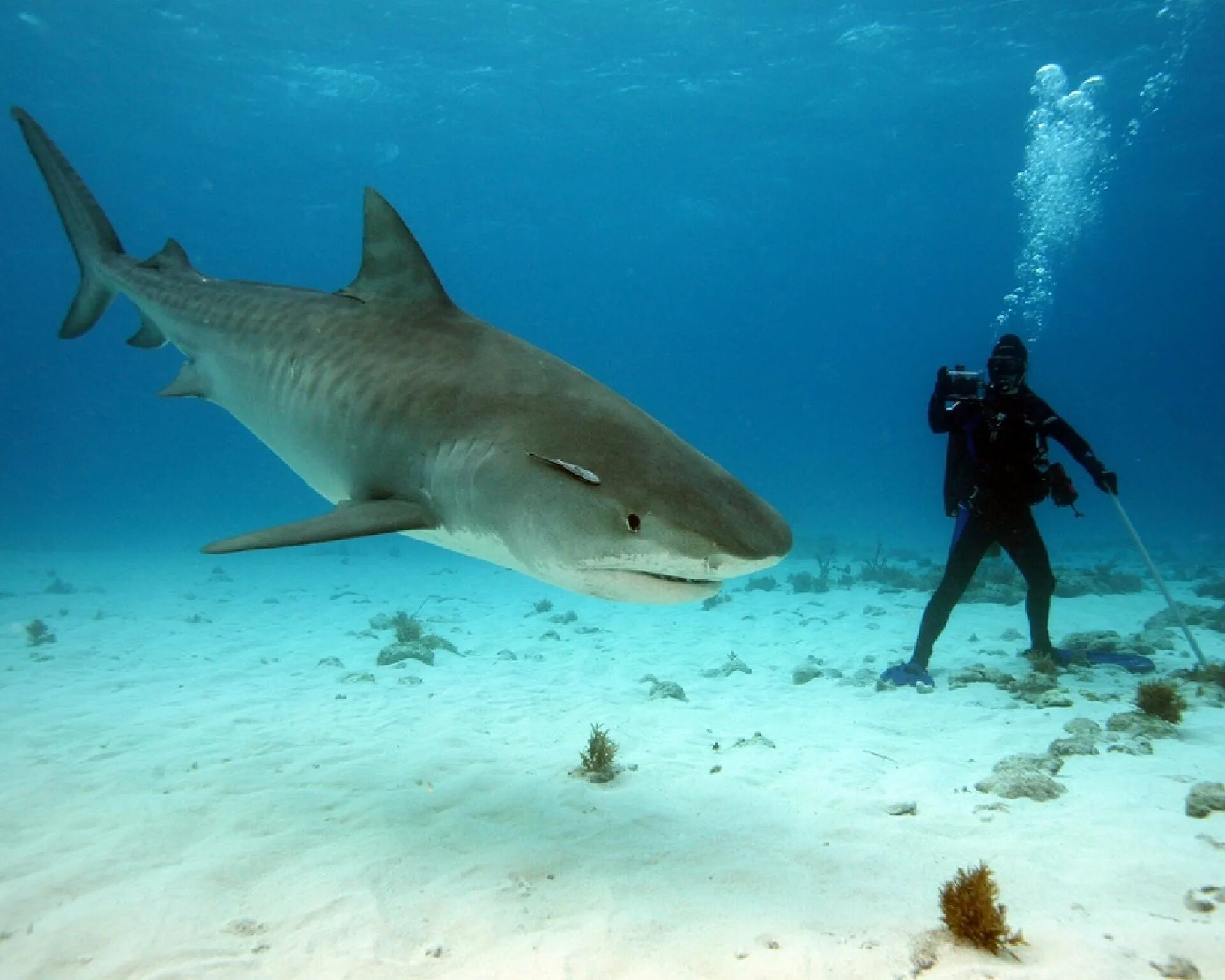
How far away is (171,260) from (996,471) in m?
8.22

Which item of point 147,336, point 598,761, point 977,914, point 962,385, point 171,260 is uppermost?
point 962,385

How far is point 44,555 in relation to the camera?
2480 cm

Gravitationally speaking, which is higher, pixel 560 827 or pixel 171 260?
pixel 171 260

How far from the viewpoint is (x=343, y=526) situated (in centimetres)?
318

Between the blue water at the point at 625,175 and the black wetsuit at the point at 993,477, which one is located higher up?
the blue water at the point at 625,175

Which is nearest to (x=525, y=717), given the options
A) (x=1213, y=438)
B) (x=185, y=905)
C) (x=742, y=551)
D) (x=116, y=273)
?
(x=185, y=905)

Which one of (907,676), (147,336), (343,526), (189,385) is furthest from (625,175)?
(343,526)

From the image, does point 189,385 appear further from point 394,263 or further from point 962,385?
point 962,385

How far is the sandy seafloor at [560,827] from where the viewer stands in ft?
9.11

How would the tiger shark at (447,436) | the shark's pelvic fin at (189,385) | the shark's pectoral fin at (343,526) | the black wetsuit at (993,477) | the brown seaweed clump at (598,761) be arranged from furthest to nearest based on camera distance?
1. the black wetsuit at (993,477)
2. the shark's pelvic fin at (189,385)
3. the brown seaweed clump at (598,761)
4. the shark's pectoral fin at (343,526)
5. the tiger shark at (447,436)

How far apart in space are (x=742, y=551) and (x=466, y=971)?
1.92 meters

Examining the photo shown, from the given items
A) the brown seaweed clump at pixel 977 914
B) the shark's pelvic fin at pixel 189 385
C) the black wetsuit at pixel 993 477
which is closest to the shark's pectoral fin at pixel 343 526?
the shark's pelvic fin at pixel 189 385

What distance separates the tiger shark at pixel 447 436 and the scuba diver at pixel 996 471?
512cm

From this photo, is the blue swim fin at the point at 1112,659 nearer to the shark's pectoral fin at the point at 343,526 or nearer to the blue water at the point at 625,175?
A: the shark's pectoral fin at the point at 343,526
